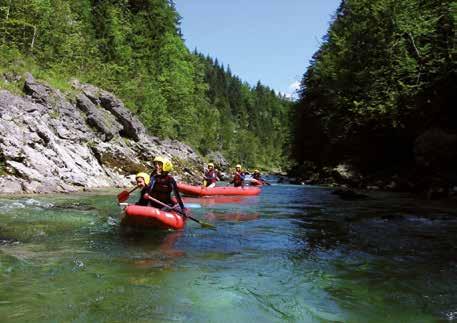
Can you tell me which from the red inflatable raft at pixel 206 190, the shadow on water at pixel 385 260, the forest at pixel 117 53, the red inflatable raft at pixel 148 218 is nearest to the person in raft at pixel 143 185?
the red inflatable raft at pixel 148 218

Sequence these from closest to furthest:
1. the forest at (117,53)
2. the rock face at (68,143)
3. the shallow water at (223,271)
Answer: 1. the shallow water at (223,271)
2. the rock face at (68,143)
3. the forest at (117,53)

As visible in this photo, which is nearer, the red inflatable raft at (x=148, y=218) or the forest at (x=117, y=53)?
the red inflatable raft at (x=148, y=218)

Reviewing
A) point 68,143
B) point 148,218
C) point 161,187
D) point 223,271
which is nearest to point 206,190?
point 68,143

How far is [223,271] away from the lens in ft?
21.1

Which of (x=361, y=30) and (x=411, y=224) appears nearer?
Answer: (x=411, y=224)

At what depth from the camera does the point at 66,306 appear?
4.61 meters

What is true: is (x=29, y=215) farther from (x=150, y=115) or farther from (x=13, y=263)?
(x=150, y=115)

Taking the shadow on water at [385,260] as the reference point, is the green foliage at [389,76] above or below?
above

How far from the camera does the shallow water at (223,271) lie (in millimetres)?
4727

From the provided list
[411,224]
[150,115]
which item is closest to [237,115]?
[150,115]

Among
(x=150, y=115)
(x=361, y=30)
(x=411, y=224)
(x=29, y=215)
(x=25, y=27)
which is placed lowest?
(x=29, y=215)

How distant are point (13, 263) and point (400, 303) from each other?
190 inches

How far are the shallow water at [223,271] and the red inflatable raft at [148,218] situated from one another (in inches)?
9.2

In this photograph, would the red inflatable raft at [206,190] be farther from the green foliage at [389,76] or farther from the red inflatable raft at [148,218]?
the green foliage at [389,76]
